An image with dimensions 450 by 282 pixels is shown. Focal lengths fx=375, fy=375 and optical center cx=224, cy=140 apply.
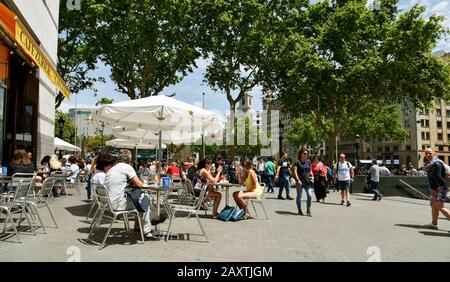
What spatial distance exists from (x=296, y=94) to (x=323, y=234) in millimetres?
21356

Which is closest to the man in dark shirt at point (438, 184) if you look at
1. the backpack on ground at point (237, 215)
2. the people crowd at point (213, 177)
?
the people crowd at point (213, 177)

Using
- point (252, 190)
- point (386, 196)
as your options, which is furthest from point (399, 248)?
point (386, 196)

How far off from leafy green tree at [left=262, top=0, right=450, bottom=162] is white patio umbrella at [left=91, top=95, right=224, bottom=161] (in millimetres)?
15719

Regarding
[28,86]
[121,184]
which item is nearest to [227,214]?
[121,184]

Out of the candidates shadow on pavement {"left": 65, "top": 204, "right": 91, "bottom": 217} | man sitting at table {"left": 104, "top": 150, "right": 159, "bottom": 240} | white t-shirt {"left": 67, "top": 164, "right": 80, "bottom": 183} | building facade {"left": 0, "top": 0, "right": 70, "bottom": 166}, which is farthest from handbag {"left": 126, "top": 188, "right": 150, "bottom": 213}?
white t-shirt {"left": 67, "top": 164, "right": 80, "bottom": 183}

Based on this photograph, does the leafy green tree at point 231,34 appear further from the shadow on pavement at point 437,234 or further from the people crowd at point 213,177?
the shadow on pavement at point 437,234

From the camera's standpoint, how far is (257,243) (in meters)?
6.62

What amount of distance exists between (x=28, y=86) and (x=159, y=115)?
732 cm

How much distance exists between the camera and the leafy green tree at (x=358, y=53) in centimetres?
2402

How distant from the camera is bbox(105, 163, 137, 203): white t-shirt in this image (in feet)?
20.5

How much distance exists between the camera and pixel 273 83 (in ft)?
95.8

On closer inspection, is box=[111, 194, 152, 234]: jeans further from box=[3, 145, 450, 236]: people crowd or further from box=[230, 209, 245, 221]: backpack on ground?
box=[230, 209, 245, 221]: backpack on ground

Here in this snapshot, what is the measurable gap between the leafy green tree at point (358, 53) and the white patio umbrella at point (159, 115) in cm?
1572

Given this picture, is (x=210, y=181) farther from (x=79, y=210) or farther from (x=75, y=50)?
(x=75, y=50)
